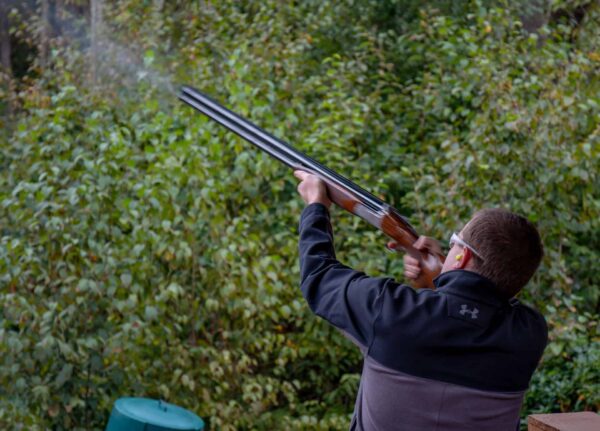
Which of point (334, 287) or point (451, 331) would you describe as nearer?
point (451, 331)

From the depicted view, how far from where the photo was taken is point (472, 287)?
6.79 ft

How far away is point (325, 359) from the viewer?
6379 mm

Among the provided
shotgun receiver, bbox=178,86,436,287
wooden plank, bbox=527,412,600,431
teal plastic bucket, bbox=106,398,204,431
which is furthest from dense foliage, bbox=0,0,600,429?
wooden plank, bbox=527,412,600,431

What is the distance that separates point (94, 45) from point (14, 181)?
4.72 meters

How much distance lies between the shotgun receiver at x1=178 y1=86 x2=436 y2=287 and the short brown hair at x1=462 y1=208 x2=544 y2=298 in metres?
0.59

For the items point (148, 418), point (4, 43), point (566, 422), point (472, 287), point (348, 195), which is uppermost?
point (472, 287)

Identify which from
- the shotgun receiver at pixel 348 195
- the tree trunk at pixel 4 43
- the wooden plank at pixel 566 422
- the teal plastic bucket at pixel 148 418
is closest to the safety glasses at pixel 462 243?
the shotgun receiver at pixel 348 195

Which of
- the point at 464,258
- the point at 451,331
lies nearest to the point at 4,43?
the point at 464,258

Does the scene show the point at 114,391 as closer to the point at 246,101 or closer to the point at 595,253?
the point at 246,101

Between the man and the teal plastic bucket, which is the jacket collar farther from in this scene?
the teal plastic bucket

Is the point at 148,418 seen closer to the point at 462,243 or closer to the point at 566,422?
the point at 566,422

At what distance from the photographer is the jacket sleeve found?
6.78 ft

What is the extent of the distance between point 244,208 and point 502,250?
385 centimetres

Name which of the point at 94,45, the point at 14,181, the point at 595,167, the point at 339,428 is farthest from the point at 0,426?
the point at 94,45
